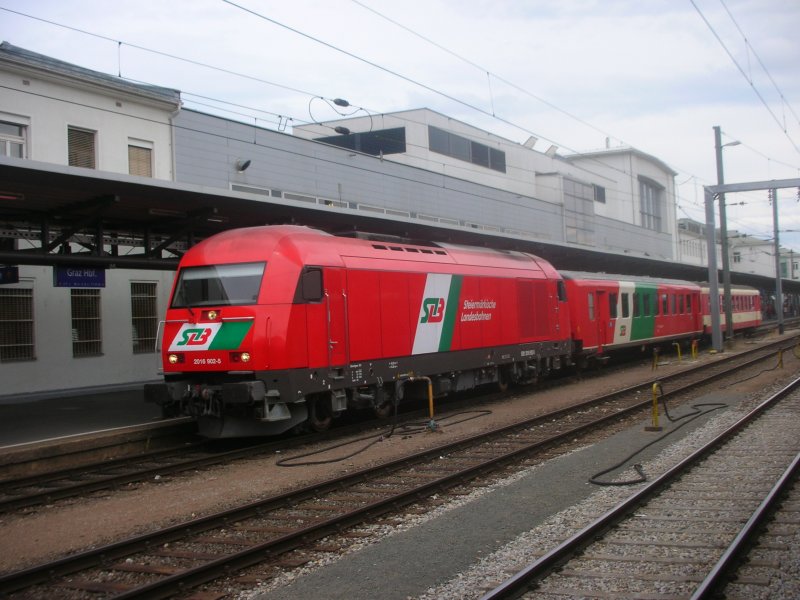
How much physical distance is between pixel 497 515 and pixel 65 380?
13.3 m

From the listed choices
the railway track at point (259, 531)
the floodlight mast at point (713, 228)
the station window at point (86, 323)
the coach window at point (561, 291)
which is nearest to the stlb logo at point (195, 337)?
the railway track at point (259, 531)

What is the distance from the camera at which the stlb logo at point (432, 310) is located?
46.5 feet

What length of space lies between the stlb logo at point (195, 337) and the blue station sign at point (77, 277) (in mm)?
3284

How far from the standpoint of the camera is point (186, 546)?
22.5 ft

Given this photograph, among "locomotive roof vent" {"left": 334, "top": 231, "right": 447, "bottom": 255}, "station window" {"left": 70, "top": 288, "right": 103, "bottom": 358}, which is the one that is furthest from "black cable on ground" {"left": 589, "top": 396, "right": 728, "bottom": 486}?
"station window" {"left": 70, "top": 288, "right": 103, "bottom": 358}

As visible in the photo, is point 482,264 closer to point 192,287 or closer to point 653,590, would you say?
point 192,287

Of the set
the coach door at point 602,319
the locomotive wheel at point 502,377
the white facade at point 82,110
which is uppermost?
the white facade at point 82,110

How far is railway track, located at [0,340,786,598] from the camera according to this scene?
586 cm

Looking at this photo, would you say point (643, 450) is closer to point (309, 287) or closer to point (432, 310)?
A: point (432, 310)

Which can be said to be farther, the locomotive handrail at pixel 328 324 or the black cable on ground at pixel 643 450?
the locomotive handrail at pixel 328 324

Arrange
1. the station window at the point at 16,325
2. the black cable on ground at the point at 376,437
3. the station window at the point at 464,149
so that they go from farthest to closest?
1. the station window at the point at 464,149
2. the station window at the point at 16,325
3. the black cable on ground at the point at 376,437

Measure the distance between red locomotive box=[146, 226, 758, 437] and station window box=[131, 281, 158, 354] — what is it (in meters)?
8.00

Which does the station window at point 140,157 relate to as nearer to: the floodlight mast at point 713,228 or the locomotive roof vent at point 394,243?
the locomotive roof vent at point 394,243

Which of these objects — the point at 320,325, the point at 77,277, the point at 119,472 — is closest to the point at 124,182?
the point at 77,277
